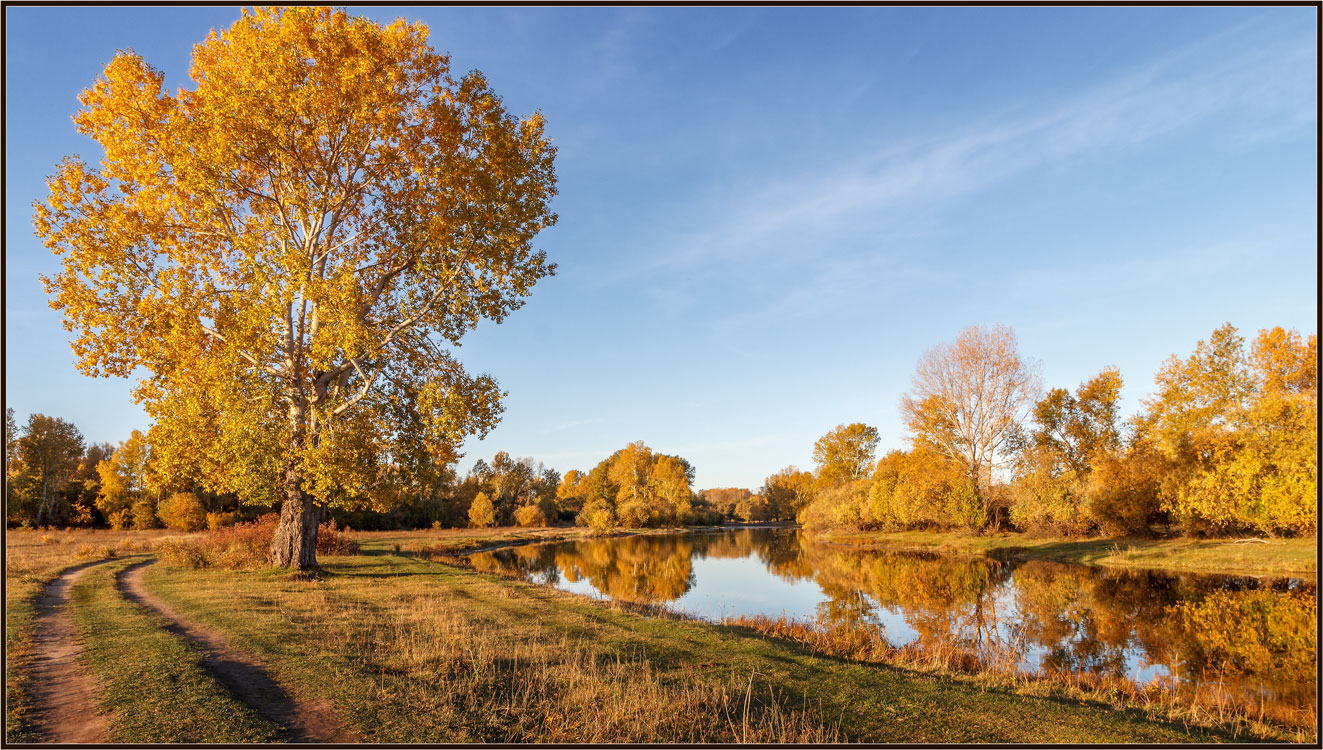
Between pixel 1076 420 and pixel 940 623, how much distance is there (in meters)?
35.6

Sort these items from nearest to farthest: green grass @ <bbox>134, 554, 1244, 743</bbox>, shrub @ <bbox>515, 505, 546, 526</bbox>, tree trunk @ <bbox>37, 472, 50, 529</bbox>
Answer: green grass @ <bbox>134, 554, 1244, 743</bbox> → tree trunk @ <bbox>37, 472, 50, 529</bbox> → shrub @ <bbox>515, 505, 546, 526</bbox>

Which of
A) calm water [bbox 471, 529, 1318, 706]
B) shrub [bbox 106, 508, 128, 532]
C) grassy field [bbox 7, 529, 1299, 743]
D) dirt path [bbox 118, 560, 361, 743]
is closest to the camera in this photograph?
dirt path [bbox 118, 560, 361, 743]

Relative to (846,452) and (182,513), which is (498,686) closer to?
(182,513)

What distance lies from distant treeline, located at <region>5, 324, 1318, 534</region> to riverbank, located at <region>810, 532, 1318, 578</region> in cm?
117

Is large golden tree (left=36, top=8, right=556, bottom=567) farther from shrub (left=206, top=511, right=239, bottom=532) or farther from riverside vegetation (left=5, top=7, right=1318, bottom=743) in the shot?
shrub (left=206, top=511, right=239, bottom=532)

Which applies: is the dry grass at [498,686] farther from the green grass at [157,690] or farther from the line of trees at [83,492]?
the line of trees at [83,492]

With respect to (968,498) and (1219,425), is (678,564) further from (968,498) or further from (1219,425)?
(1219,425)

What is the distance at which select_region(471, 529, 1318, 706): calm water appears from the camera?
1350 centimetres

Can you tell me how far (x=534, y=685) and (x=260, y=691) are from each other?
359cm

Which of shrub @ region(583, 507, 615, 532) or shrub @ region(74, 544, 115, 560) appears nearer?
shrub @ region(74, 544, 115, 560)

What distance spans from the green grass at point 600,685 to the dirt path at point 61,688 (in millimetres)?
2034

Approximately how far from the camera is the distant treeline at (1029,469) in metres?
27.9

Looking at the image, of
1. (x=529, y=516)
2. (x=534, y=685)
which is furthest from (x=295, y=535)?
(x=529, y=516)

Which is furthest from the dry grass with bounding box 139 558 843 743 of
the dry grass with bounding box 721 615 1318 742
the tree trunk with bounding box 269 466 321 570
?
the tree trunk with bounding box 269 466 321 570
